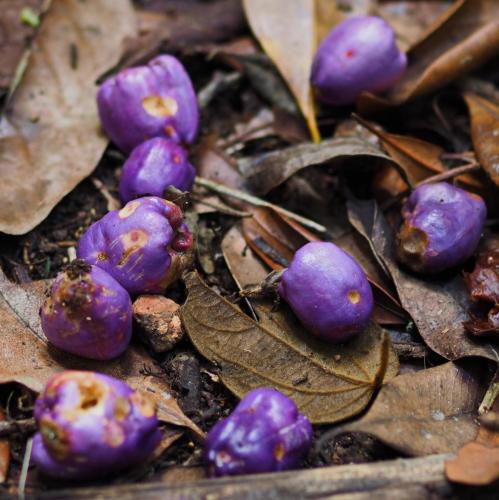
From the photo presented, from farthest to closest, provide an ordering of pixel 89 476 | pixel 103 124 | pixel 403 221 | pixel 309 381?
pixel 103 124
pixel 403 221
pixel 309 381
pixel 89 476

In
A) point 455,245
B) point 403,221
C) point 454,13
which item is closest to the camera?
point 455,245

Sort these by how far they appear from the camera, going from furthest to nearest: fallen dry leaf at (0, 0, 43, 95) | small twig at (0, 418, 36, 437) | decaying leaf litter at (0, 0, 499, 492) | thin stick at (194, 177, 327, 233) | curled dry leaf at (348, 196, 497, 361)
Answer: fallen dry leaf at (0, 0, 43, 95), thin stick at (194, 177, 327, 233), curled dry leaf at (348, 196, 497, 361), decaying leaf litter at (0, 0, 499, 492), small twig at (0, 418, 36, 437)

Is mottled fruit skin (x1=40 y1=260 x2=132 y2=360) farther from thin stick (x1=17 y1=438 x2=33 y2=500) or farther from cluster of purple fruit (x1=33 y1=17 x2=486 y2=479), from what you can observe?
thin stick (x1=17 y1=438 x2=33 y2=500)

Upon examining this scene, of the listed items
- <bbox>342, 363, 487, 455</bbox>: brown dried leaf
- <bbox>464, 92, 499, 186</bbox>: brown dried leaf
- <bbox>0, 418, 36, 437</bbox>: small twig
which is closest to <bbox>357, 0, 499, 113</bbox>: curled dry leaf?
<bbox>464, 92, 499, 186</bbox>: brown dried leaf

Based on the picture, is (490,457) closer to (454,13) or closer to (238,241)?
(238,241)

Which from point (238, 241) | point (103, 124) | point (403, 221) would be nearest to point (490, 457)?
point (403, 221)

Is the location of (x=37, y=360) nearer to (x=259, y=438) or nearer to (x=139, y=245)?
(x=139, y=245)

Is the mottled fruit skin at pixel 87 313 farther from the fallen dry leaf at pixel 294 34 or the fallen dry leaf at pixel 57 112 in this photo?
the fallen dry leaf at pixel 294 34

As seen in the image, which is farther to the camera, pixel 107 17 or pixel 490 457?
pixel 107 17
